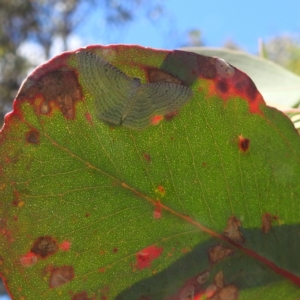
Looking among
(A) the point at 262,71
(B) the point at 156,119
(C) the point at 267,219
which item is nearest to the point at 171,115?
(B) the point at 156,119

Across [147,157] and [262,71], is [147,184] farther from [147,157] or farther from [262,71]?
[262,71]

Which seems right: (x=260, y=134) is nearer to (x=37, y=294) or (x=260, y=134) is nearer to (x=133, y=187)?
(x=133, y=187)

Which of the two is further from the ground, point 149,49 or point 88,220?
point 149,49

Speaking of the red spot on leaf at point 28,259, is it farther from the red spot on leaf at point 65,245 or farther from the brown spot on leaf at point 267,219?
the brown spot on leaf at point 267,219

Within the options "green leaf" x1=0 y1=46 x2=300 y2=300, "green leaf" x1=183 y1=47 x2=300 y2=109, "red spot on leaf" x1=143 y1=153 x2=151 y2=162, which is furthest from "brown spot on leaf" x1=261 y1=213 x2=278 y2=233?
"green leaf" x1=183 y1=47 x2=300 y2=109

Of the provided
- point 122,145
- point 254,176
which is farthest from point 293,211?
point 122,145

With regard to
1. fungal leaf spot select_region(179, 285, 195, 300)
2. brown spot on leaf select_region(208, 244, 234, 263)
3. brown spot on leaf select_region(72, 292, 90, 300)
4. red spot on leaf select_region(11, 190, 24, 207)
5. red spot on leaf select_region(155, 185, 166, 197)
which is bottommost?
fungal leaf spot select_region(179, 285, 195, 300)

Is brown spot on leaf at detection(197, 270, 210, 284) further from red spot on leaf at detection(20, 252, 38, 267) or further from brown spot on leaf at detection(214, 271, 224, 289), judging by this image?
red spot on leaf at detection(20, 252, 38, 267)
